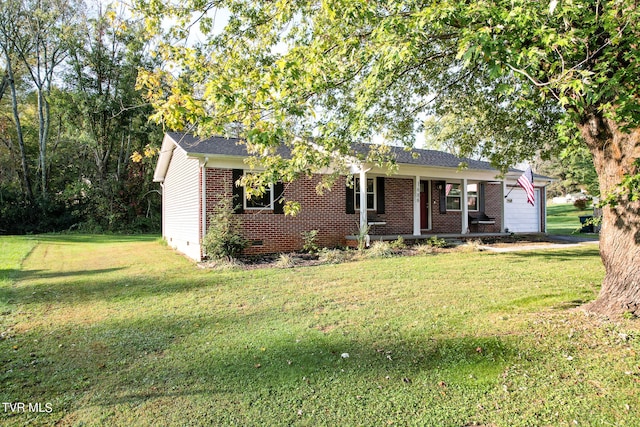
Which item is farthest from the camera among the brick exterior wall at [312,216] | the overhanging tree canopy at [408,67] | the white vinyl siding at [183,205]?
the white vinyl siding at [183,205]

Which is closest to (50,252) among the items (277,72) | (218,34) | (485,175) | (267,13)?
(218,34)

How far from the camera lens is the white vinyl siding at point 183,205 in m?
11.5

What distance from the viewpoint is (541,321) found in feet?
15.6

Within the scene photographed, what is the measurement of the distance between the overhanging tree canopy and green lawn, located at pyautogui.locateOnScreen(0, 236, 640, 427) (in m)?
1.51

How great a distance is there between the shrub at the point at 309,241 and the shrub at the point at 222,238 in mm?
2116

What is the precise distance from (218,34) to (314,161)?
2.77m

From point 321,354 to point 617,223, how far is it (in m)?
3.88

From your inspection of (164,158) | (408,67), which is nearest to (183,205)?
(164,158)

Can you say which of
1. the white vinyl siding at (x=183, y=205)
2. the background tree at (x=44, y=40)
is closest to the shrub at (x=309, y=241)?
the white vinyl siding at (x=183, y=205)

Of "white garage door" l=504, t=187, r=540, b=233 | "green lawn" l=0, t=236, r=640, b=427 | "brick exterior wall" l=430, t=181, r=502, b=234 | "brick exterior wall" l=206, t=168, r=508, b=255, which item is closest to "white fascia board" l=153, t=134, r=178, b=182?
"brick exterior wall" l=206, t=168, r=508, b=255

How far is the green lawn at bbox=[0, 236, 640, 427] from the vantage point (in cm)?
296

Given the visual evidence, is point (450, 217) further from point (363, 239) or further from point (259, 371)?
point (259, 371)

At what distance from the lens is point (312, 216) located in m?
12.5

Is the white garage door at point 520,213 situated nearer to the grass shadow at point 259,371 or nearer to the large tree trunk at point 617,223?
the large tree trunk at point 617,223
